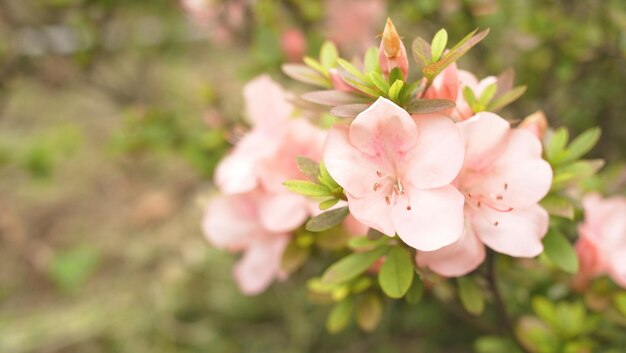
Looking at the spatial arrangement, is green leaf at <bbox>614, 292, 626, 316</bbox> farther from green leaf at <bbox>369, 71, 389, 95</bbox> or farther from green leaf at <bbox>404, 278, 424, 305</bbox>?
green leaf at <bbox>369, 71, 389, 95</bbox>

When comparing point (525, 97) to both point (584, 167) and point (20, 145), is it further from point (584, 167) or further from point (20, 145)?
point (20, 145)

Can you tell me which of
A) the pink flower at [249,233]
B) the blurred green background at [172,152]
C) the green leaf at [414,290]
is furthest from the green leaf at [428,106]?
the blurred green background at [172,152]

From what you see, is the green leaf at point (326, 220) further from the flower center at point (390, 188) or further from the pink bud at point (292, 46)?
the pink bud at point (292, 46)

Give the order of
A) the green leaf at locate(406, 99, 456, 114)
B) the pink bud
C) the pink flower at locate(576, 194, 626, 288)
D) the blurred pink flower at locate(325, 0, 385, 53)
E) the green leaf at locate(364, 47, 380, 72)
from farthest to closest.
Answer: the blurred pink flower at locate(325, 0, 385, 53) → the pink bud → the pink flower at locate(576, 194, 626, 288) → the green leaf at locate(364, 47, 380, 72) → the green leaf at locate(406, 99, 456, 114)

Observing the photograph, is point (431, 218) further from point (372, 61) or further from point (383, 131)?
point (372, 61)

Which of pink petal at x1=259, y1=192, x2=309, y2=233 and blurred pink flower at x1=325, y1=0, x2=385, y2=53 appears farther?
blurred pink flower at x1=325, y1=0, x2=385, y2=53

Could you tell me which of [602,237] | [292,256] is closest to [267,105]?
[292,256]

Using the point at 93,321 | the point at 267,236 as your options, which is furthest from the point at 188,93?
the point at 267,236

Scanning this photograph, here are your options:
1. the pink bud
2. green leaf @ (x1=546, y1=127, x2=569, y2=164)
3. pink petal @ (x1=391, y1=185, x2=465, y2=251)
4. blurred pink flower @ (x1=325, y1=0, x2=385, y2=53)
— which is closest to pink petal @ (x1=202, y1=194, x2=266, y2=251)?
pink petal @ (x1=391, y1=185, x2=465, y2=251)
